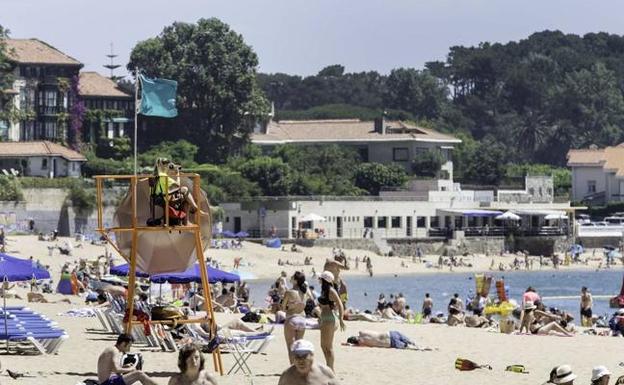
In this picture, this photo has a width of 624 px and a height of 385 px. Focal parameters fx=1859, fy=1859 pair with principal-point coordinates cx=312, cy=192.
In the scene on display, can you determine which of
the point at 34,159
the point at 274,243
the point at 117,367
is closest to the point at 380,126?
the point at 274,243

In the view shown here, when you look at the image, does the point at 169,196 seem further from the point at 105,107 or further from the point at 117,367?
the point at 105,107

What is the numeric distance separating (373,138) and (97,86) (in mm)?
17201

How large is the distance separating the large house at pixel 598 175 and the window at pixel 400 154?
1307 centimetres

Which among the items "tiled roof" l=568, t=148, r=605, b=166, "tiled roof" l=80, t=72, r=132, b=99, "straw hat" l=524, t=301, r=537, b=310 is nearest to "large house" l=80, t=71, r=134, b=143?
"tiled roof" l=80, t=72, r=132, b=99

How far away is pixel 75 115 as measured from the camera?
94.8 meters

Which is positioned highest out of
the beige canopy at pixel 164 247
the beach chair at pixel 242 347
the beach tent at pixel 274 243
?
the beige canopy at pixel 164 247

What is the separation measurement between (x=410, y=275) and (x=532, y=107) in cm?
8381

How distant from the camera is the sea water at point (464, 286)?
183 ft

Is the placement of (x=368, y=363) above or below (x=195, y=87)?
below

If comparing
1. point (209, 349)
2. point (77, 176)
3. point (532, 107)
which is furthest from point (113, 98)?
point (209, 349)

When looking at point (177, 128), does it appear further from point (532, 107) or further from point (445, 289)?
point (532, 107)

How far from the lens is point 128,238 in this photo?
21.6m

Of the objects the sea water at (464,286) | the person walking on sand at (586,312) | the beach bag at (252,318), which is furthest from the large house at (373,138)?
the beach bag at (252,318)

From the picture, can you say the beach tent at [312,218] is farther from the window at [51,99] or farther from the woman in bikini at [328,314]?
the woman in bikini at [328,314]
